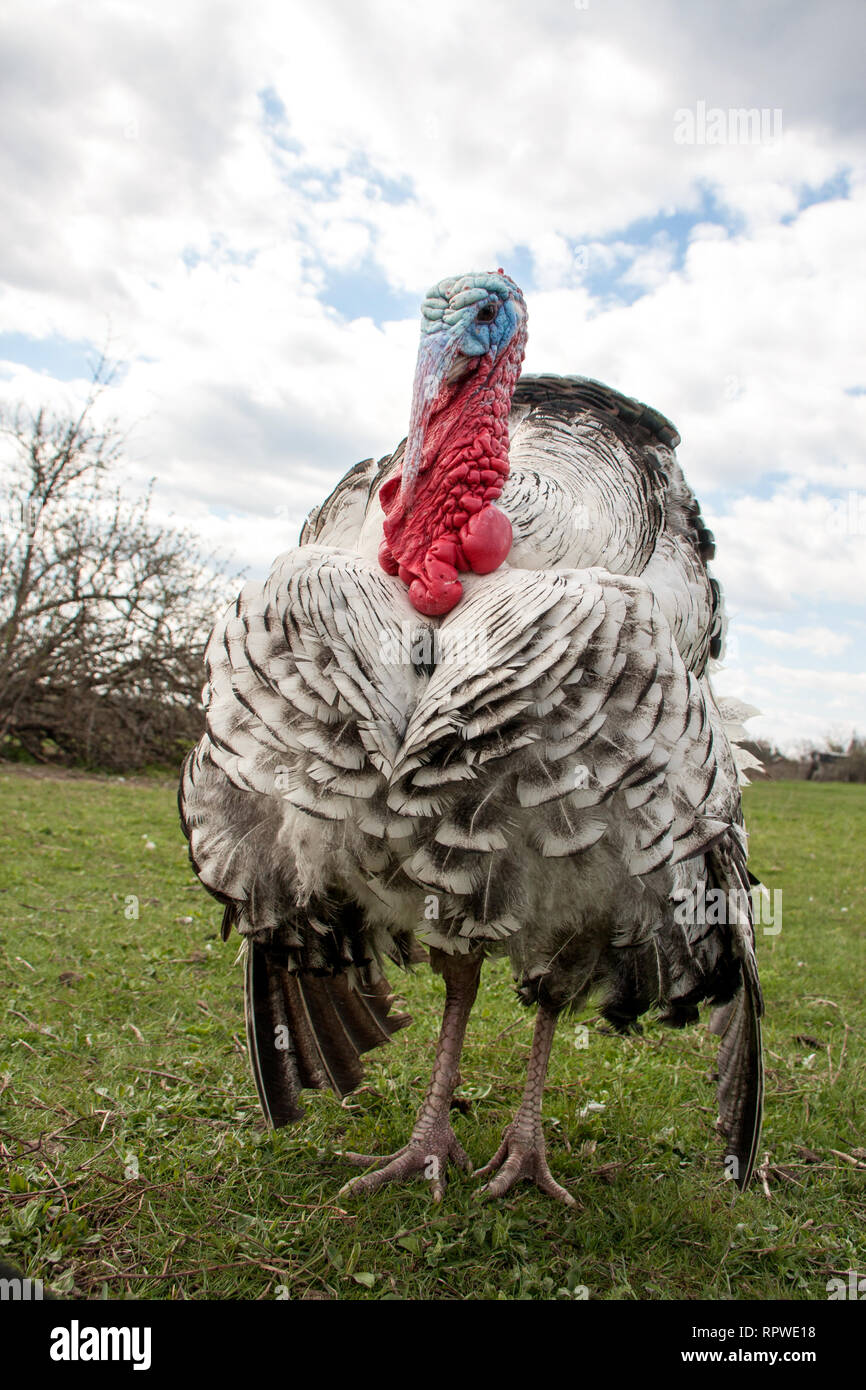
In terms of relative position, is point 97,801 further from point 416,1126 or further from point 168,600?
point 416,1126

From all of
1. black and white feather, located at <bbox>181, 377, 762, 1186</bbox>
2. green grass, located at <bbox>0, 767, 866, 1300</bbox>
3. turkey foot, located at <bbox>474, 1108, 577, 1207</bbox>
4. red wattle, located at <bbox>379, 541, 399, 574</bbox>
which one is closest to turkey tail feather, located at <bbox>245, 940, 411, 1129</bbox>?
green grass, located at <bbox>0, 767, 866, 1300</bbox>

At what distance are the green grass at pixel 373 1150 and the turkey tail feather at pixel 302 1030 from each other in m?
0.27

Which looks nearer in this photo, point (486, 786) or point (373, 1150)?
point (486, 786)

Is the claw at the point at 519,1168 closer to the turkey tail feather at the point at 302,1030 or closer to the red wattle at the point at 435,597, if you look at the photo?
the turkey tail feather at the point at 302,1030

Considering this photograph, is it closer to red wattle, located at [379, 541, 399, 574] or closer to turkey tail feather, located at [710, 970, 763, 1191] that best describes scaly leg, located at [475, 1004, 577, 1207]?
turkey tail feather, located at [710, 970, 763, 1191]

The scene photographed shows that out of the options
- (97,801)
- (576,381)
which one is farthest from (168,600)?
(576,381)

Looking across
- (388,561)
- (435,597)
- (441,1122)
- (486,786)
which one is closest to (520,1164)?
(441,1122)

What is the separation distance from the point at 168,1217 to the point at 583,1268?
1480 mm

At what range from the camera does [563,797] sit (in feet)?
9.00

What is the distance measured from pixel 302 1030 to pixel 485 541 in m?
2.19

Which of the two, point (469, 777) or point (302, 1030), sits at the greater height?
point (469, 777)

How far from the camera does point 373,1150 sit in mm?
3938

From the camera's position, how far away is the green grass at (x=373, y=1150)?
312 centimetres

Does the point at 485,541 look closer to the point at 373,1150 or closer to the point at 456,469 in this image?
the point at 456,469
